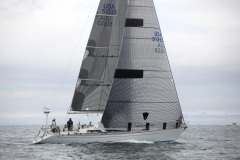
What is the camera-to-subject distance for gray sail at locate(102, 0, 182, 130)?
33.7 m

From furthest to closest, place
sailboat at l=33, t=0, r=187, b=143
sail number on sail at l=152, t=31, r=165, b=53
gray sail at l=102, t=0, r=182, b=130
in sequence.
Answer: sail number on sail at l=152, t=31, r=165, b=53, gray sail at l=102, t=0, r=182, b=130, sailboat at l=33, t=0, r=187, b=143

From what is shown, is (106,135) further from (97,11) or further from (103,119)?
(97,11)

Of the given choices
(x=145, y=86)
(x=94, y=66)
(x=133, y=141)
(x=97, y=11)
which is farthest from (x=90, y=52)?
(x=133, y=141)

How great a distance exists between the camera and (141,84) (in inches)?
1330

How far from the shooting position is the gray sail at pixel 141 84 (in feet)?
111

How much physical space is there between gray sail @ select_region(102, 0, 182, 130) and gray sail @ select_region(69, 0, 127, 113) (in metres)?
2.64

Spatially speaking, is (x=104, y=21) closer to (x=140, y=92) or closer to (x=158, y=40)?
(x=158, y=40)

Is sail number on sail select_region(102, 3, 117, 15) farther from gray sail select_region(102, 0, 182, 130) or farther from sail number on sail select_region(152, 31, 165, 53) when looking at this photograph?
sail number on sail select_region(152, 31, 165, 53)

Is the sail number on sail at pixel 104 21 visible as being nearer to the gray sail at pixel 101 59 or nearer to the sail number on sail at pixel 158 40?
the gray sail at pixel 101 59

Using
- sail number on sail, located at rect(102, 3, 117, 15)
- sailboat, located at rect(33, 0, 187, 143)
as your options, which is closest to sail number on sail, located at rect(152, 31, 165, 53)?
sailboat, located at rect(33, 0, 187, 143)

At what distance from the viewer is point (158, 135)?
33344 millimetres

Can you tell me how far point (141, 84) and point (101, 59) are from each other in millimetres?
4981

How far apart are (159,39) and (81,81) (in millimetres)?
7545

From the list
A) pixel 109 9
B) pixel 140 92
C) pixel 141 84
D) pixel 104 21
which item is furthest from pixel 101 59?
pixel 140 92
